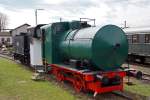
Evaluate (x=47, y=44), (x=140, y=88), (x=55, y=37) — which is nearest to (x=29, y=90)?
(x=55, y=37)

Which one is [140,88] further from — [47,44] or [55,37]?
[47,44]

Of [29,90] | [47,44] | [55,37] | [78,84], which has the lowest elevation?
[29,90]

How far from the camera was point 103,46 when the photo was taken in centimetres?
1088

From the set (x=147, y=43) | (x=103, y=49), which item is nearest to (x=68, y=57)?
(x=103, y=49)

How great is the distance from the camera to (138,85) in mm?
13508

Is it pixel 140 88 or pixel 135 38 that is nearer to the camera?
pixel 140 88

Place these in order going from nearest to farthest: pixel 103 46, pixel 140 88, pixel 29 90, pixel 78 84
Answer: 1. pixel 103 46
2. pixel 78 84
3. pixel 29 90
4. pixel 140 88

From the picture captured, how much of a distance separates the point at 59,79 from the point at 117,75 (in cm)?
386

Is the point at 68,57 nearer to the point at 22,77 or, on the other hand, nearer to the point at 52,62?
the point at 52,62

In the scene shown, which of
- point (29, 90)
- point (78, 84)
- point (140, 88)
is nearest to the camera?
point (78, 84)

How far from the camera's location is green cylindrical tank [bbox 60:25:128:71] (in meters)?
10.8

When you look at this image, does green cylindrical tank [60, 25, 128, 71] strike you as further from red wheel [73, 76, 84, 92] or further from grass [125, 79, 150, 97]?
grass [125, 79, 150, 97]

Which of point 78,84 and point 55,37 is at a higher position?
point 55,37

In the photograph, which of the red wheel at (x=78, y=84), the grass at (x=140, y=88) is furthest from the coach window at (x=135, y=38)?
the red wheel at (x=78, y=84)
